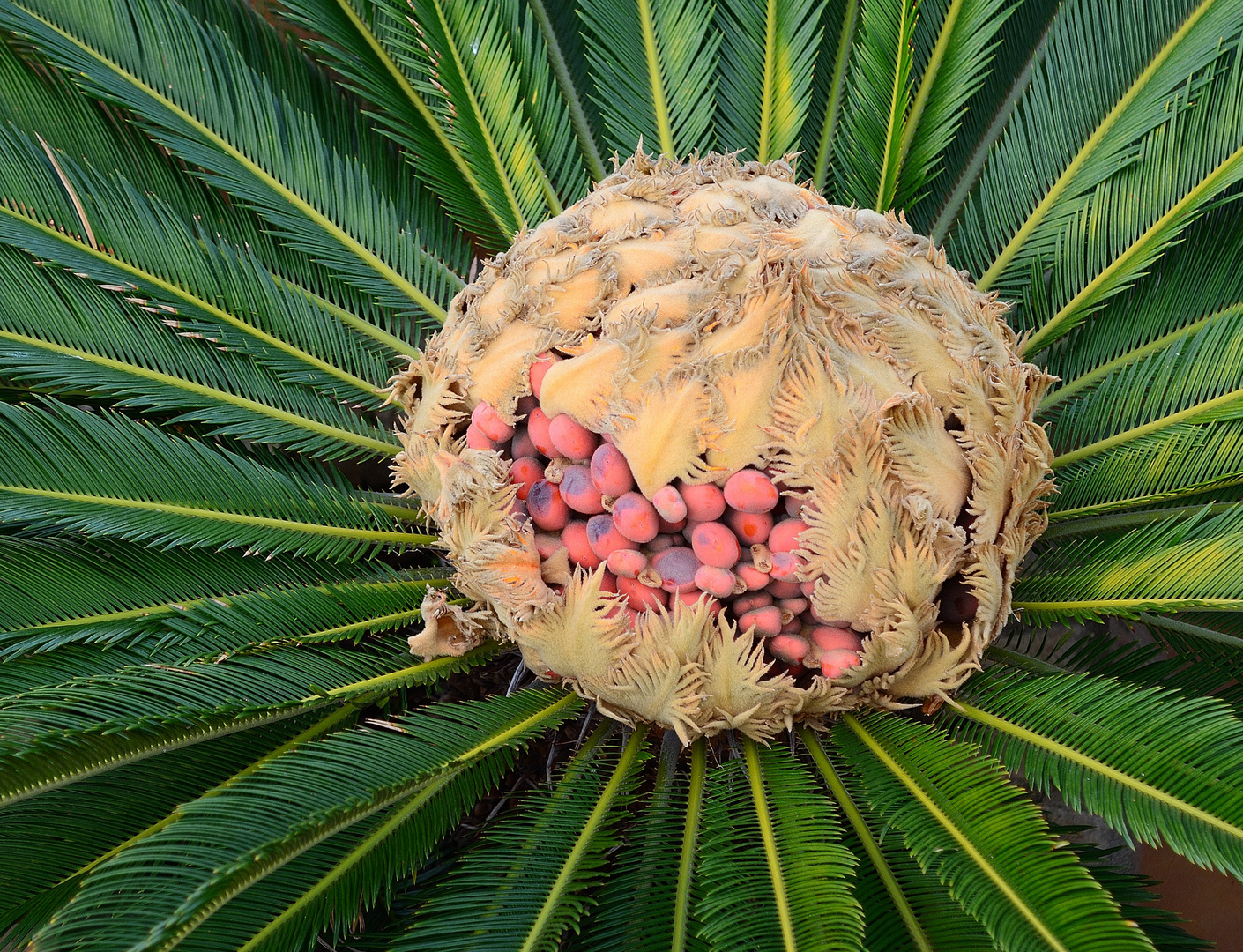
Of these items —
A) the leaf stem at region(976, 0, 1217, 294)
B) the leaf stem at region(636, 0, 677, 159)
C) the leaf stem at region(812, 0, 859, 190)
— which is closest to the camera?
the leaf stem at region(976, 0, 1217, 294)

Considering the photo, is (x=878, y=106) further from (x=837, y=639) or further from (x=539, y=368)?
(x=837, y=639)

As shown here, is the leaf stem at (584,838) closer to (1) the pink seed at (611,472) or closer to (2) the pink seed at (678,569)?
(2) the pink seed at (678,569)

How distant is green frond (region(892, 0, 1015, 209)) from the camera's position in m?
1.87

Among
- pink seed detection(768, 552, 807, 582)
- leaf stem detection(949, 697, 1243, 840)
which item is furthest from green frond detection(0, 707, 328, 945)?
leaf stem detection(949, 697, 1243, 840)

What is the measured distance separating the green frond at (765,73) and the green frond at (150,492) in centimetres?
117

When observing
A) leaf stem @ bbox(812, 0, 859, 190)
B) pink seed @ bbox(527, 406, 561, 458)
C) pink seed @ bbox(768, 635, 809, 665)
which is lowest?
pink seed @ bbox(768, 635, 809, 665)

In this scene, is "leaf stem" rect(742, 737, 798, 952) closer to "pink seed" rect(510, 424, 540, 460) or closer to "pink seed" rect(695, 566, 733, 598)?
"pink seed" rect(695, 566, 733, 598)

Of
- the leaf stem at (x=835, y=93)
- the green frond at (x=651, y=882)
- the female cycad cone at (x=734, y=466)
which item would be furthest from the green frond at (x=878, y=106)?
the green frond at (x=651, y=882)

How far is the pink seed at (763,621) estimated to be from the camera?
137 cm

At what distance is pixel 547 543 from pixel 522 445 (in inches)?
6.3

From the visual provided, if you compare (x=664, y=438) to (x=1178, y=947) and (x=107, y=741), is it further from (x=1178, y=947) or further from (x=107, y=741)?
(x=1178, y=947)

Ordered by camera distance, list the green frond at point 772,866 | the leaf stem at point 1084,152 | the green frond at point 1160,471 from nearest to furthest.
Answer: the green frond at point 772,866 < the green frond at point 1160,471 < the leaf stem at point 1084,152

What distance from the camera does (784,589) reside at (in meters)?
1.38

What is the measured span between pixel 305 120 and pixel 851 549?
4.71 feet
